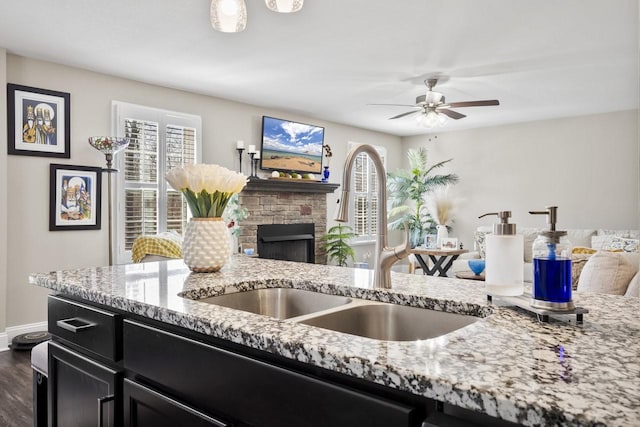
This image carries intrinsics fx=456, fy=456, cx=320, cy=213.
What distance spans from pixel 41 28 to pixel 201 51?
45.2 inches

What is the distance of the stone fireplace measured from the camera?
563 cm

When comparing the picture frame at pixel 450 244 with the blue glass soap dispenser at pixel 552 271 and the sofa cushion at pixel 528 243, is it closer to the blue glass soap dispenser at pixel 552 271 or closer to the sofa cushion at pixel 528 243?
the sofa cushion at pixel 528 243

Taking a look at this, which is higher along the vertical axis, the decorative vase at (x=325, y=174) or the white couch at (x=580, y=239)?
the decorative vase at (x=325, y=174)

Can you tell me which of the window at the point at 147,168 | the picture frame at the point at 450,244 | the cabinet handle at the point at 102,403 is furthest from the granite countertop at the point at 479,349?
the picture frame at the point at 450,244

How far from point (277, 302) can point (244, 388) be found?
666mm

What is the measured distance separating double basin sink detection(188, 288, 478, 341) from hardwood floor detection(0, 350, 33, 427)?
1705 mm

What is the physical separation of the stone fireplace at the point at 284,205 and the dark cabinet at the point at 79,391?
13.2ft

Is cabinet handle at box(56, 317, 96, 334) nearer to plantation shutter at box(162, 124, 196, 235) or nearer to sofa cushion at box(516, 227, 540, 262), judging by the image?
plantation shutter at box(162, 124, 196, 235)

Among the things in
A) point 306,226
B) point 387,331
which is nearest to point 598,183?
point 306,226

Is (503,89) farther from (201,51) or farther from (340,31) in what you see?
(201,51)

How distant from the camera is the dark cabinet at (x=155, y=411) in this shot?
38.6 inches

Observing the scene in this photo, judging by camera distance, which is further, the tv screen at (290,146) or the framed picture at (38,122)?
the tv screen at (290,146)

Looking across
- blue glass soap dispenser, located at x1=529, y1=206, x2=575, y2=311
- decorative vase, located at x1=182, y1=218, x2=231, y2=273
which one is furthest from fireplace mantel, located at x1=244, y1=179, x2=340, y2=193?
blue glass soap dispenser, located at x1=529, y1=206, x2=575, y2=311

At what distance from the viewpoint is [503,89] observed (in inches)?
196
